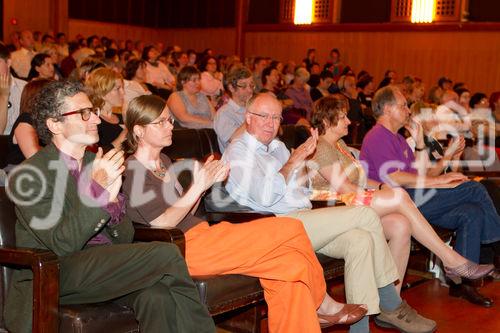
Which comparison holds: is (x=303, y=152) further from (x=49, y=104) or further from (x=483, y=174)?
(x=483, y=174)

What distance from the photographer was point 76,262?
2.12m

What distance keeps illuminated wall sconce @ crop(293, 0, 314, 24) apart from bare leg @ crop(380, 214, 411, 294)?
9.88 metres

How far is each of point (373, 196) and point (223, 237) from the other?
1.01m

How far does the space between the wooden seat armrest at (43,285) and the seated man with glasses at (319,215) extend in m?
1.16

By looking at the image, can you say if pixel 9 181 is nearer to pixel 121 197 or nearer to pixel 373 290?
pixel 121 197

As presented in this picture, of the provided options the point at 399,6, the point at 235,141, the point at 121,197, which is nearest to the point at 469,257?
the point at 235,141

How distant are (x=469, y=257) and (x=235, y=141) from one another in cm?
143

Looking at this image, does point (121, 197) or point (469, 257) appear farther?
point (469, 257)

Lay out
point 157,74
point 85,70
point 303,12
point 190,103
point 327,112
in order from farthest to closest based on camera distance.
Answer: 1. point 303,12
2. point 157,74
3. point 190,103
4. point 85,70
5. point 327,112

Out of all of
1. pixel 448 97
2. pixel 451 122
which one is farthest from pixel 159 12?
pixel 451 122

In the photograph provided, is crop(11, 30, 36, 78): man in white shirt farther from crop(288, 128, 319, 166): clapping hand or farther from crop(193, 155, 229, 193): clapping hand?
crop(193, 155, 229, 193): clapping hand

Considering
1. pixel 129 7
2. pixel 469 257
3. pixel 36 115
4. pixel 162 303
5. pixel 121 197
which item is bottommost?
pixel 469 257

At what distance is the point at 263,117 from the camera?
314 cm

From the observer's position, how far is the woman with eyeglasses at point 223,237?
248 cm
